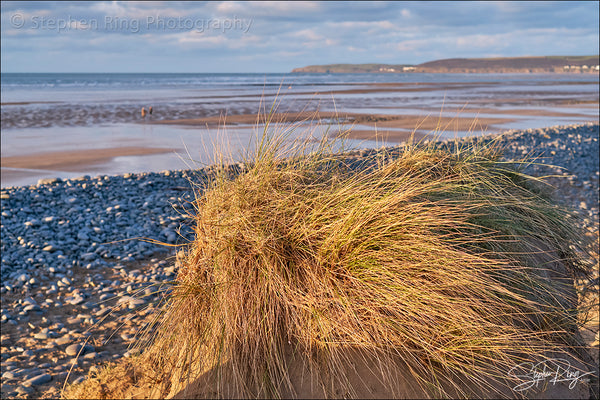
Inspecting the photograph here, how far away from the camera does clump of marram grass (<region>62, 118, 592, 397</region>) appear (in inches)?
109

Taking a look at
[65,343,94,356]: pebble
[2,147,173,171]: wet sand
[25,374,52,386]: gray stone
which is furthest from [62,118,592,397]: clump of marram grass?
[2,147,173,171]: wet sand


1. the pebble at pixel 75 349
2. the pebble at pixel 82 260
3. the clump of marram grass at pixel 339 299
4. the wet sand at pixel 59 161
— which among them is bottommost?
the pebble at pixel 75 349

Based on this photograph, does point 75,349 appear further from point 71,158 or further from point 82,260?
point 71,158

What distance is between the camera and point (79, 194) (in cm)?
1099

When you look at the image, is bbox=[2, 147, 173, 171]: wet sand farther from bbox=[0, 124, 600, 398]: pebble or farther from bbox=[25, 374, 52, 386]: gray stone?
bbox=[25, 374, 52, 386]: gray stone

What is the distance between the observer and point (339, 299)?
111 inches

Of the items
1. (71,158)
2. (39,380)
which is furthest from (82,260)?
(71,158)

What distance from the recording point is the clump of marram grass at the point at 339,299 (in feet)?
9.07

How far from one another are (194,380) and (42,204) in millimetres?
8732

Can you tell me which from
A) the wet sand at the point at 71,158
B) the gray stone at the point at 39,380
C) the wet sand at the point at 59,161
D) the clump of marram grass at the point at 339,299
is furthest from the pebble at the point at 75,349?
the wet sand at the point at 71,158

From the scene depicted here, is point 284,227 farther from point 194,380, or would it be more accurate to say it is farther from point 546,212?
point 546,212

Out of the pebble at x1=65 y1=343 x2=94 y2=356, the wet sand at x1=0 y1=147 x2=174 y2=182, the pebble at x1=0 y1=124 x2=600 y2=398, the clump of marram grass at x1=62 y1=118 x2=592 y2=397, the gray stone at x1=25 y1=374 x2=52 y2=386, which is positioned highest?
the wet sand at x1=0 y1=147 x2=174 y2=182

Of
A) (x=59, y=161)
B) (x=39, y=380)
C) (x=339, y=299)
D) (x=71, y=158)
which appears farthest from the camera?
(x=71, y=158)

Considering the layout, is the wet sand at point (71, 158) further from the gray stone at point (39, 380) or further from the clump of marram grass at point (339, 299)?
the clump of marram grass at point (339, 299)
